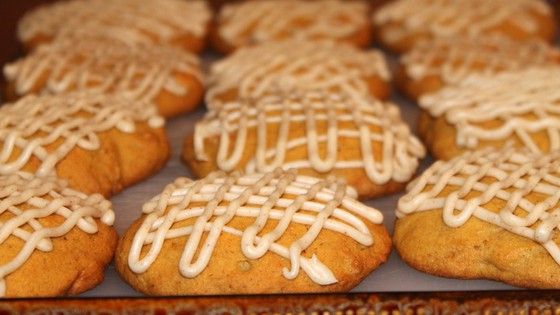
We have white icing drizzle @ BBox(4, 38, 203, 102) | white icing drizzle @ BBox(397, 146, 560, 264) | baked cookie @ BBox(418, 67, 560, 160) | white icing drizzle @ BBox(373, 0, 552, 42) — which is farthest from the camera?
white icing drizzle @ BBox(373, 0, 552, 42)

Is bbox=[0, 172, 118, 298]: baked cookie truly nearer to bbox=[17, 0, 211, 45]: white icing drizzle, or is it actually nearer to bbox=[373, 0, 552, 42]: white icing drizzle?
bbox=[17, 0, 211, 45]: white icing drizzle

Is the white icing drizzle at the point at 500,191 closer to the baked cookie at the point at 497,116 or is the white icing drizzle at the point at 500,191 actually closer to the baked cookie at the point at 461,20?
the baked cookie at the point at 497,116

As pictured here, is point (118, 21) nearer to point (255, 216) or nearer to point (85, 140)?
point (85, 140)

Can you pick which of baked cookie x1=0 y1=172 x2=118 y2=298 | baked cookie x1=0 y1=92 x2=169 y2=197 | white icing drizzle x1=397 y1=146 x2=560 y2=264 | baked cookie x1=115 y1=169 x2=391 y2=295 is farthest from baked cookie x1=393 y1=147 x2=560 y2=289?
baked cookie x1=0 y1=92 x2=169 y2=197

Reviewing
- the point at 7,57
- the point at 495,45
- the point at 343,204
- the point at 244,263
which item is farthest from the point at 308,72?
the point at 7,57

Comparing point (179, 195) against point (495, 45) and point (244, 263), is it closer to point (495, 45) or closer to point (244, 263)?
point (244, 263)

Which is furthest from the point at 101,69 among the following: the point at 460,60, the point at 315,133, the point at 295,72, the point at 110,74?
the point at 460,60

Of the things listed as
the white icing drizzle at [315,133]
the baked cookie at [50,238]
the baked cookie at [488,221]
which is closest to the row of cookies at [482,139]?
the baked cookie at [488,221]
